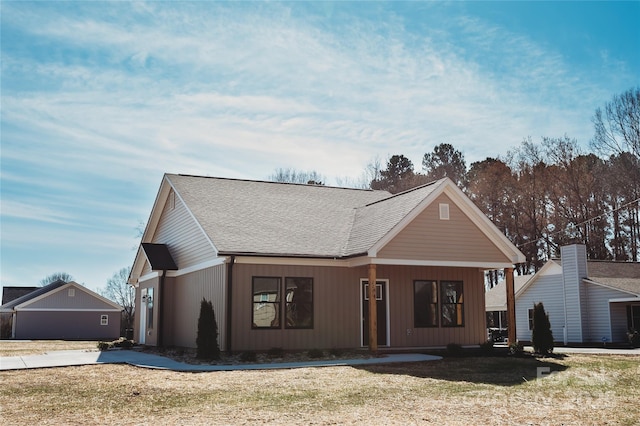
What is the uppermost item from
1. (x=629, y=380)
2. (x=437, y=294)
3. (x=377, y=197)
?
(x=377, y=197)

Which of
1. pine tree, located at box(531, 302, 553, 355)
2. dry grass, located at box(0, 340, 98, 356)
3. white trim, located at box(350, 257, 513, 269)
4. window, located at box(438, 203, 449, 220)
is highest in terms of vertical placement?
window, located at box(438, 203, 449, 220)

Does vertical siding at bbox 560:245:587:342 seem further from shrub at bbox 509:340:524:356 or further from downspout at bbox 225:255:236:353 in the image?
downspout at bbox 225:255:236:353

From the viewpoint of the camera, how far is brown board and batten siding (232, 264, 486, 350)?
63.0ft

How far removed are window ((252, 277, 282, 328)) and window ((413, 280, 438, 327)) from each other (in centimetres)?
486

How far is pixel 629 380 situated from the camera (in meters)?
13.8

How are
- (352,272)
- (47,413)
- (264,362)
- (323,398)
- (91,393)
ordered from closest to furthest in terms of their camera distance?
1. (47,413)
2. (323,398)
3. (91,393)
4. (264,362)
5. (352,272)

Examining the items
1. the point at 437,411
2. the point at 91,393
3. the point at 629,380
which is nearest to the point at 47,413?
the point at 91,393

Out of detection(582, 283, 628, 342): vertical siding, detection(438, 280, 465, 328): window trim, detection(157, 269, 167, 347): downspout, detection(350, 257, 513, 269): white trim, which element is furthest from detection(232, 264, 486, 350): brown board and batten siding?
detection(582, 283, 628, 342): vertical siding

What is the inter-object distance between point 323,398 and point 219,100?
1178cm

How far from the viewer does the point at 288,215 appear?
22.8 metres

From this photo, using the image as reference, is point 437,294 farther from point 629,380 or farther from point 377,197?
point 629,380

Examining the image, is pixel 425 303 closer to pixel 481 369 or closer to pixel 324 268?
pixel 324 268

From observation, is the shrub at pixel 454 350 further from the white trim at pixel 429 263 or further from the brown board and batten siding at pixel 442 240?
the brown board and batten siding at pixel 442 240

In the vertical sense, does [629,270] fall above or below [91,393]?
above
